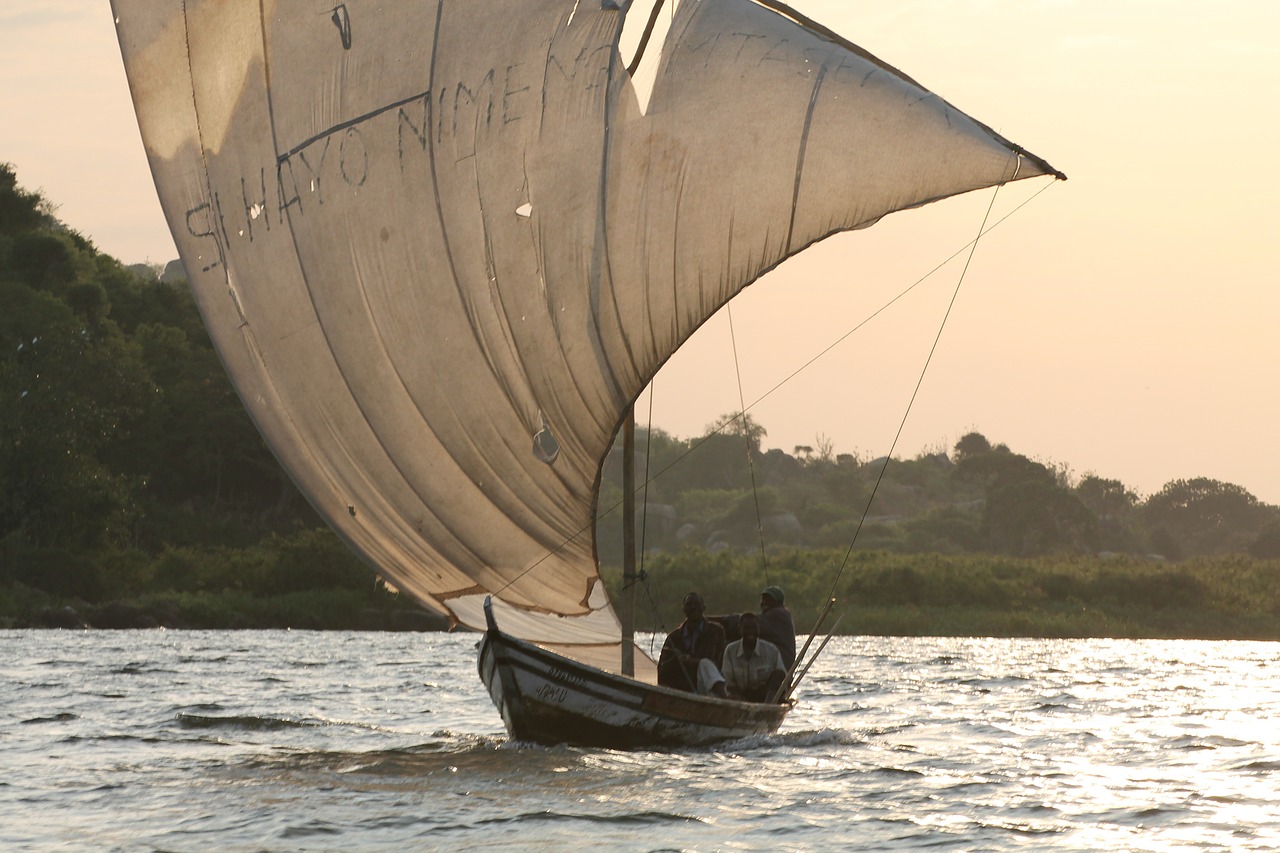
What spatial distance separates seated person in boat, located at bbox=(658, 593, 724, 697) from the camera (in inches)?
648

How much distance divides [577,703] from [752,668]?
8.29 feet

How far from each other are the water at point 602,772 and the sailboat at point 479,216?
1612 millimetres

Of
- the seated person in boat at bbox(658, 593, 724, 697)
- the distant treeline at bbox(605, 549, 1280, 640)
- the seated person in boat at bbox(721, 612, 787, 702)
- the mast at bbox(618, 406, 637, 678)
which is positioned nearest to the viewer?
the mast at bbox(618, 406, 637, 678)

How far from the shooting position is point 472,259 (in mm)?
15719

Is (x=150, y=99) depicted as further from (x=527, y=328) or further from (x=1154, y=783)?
(x=1154, y=783)

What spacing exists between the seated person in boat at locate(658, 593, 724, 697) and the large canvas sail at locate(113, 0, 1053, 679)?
43.4 inches

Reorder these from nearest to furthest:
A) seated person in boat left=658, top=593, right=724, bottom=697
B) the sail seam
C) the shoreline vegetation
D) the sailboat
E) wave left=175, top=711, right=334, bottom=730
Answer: the sailboat, the sail seam, seated person in boat left=658, top=593, right=724, bottom=697, wave left=175, top=711, right=334, bottom=730, the shoreline vegetation

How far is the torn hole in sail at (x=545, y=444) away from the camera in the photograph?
620 inches

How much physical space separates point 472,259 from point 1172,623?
45595 mm

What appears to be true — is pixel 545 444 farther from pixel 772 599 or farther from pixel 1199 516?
pixel 1199 516

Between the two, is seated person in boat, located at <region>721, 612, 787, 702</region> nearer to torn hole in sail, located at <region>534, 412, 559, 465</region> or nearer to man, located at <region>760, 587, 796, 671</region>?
man, located at <region>760, 587, 796, 671</region>

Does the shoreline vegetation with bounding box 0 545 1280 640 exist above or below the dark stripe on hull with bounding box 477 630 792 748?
above

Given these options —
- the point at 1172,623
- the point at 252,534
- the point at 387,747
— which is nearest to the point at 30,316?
the point at 252,534

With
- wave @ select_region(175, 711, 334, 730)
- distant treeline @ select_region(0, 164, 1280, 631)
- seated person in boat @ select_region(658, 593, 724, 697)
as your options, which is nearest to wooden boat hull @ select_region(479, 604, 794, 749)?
seated person in boat @ select_region(658, 593, 724, 697)
